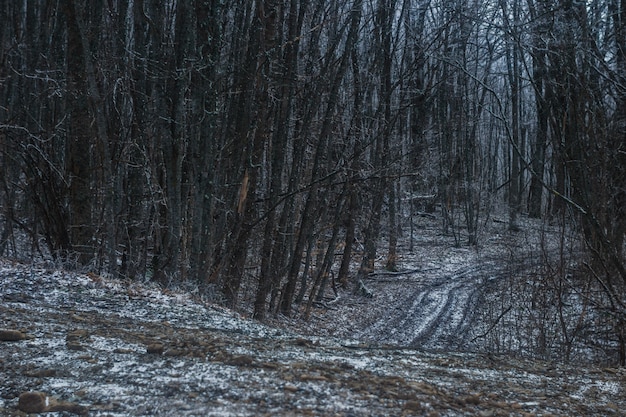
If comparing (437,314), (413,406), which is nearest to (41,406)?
(413,406)

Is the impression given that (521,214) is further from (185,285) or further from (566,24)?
(185,285)

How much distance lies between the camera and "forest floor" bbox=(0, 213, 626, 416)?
3.34 meters

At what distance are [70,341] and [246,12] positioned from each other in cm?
991

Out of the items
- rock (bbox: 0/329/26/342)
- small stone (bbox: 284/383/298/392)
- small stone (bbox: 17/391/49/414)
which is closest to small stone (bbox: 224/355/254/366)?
small stone (bbox: 284/383/298/392)

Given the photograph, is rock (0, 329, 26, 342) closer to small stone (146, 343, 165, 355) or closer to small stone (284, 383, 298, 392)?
small stone (146, 343, 165, 355)

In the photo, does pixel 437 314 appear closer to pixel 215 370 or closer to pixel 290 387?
pixel 215 370

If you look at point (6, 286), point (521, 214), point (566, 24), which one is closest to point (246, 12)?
point (566, 24)

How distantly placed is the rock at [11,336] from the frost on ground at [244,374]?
0.03m

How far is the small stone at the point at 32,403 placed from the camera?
3.18 metres

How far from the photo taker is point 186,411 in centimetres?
316

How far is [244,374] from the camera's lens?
12.4 ft

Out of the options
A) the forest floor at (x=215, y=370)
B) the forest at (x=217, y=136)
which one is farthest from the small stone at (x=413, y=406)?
the forest at (x=217, y=136)

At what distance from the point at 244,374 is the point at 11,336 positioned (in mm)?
1813

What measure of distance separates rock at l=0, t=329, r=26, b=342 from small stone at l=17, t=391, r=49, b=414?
3.97 ft
